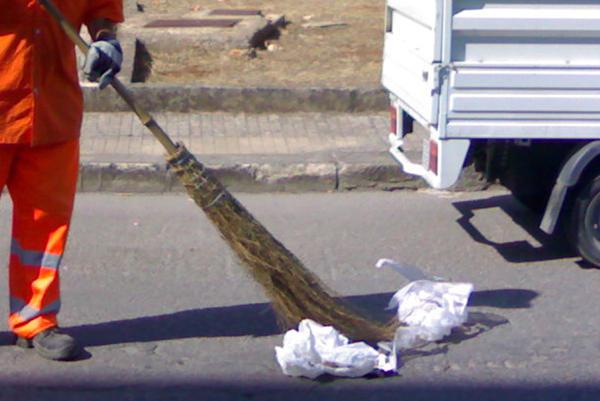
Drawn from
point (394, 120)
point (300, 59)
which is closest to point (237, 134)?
point (394, 120)

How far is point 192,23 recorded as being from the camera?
12.1m

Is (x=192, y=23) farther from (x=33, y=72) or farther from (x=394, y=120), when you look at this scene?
(x=33, y=72)

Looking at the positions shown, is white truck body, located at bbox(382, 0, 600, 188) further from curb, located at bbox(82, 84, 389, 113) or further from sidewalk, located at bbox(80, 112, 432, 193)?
curb, located at bbox(82, 84, 389, 113)

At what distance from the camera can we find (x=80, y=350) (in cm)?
509

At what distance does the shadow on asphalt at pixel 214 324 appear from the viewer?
17.6 ft

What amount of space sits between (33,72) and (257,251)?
1093mm

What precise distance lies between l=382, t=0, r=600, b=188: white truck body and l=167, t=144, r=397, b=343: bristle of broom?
1352mm

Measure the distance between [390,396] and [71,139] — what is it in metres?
1.58

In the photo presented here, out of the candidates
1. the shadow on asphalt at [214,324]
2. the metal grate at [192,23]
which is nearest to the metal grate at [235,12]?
the metal grate at [192,23]

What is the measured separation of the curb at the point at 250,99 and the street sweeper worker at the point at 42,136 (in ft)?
14.7

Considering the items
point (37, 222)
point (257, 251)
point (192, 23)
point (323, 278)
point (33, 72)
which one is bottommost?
point (192, 23)

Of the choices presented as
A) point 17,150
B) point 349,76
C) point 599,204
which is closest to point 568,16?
point 599,204

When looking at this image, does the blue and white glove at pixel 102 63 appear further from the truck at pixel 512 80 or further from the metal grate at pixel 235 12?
the metal grate at pixel 235 12

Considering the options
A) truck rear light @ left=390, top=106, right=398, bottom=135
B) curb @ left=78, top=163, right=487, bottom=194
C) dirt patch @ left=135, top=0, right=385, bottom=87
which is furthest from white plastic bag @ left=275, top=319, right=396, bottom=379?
dirt patch @ left=135, top=0, right=385, bottom=87
